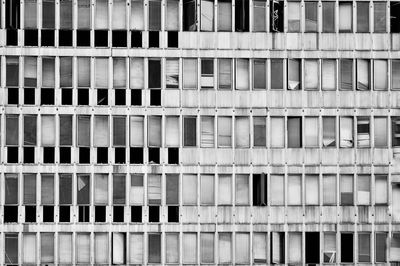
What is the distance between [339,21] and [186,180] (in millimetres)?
11695

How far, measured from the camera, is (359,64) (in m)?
54.4

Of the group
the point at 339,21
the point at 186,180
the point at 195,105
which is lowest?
the point at 186,180

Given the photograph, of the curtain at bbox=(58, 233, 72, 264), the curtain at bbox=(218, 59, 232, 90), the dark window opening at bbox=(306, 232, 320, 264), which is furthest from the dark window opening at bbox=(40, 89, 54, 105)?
the dark window opening at bbox=(306, 232, 320, 264)

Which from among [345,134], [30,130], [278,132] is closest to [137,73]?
[30,130]

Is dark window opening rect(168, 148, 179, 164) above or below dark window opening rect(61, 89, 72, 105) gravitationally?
below

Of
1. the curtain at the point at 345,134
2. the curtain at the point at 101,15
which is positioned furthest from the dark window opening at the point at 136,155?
the curtain at the point at 345,134

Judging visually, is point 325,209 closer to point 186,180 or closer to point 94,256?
point 186,180

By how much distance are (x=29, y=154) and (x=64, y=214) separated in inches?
141

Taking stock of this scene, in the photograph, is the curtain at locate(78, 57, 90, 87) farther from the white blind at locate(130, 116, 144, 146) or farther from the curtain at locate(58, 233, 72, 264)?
the curtain at locate(58, 233, 72, 264)

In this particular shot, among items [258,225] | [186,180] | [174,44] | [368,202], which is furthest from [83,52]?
[368,202]

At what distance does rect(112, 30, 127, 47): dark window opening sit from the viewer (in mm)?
53562

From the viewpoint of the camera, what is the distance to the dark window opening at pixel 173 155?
5325 cm

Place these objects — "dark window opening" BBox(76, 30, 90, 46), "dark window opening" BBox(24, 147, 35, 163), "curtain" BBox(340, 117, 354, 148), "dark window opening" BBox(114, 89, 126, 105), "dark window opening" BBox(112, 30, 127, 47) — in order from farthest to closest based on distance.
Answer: "curtain" BBox(340, 117, 354, 148) < "dark window opening" BBox(112, 30, 127, 47) < "dark window opening" BBox(76, 30, 90, 46) < "dark window opening" BBox(114, 89, 126, 105) < "dark window opening" BBox(24, 147, 35, 163)

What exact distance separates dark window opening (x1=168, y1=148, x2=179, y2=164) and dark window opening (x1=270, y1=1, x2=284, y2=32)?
812cm
